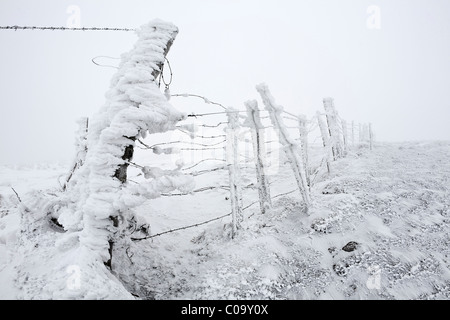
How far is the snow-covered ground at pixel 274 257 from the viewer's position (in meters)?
2.41

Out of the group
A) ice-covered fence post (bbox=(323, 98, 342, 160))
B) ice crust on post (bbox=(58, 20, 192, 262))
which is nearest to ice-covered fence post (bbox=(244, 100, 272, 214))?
ice crust on post (bbox=(58, 20, 192, 262))

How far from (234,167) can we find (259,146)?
2.73 ft

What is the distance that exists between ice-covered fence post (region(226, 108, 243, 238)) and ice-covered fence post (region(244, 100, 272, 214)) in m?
0.42

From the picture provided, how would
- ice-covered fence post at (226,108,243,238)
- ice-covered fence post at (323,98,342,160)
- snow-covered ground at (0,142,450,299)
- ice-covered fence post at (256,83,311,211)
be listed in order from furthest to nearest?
ice-covered fence post at (323,98,342,160), ice-covered fence post at (256,83,311,211), ice-covered fence post at (226,108,243,238), snow-covered ground at (0,142,450,299)

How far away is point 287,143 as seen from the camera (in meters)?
4.54

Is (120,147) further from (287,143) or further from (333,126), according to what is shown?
(333,126)

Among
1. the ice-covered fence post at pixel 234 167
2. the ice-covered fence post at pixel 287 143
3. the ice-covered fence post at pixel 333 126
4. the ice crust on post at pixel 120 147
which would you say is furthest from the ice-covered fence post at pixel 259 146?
the ice-covered fence post at pixel 333 126

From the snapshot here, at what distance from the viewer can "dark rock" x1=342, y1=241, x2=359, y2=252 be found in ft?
11.6

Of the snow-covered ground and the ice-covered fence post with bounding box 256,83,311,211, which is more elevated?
the ice-covered fence post with bounding box 256,83,311,211

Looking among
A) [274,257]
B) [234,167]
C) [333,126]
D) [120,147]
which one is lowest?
[274,257]

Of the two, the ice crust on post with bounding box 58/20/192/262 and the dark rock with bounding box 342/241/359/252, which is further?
the dark rock with bounding box 342/241/359/252

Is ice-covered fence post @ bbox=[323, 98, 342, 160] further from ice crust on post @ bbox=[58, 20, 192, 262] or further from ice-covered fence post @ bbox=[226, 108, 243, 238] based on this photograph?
ice crust on post @ bbox=[58, 20, 192, 262]

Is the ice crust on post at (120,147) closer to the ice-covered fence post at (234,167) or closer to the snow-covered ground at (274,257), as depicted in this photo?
the snow-covered ground at (274,257)

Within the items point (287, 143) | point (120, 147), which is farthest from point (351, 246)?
point (120, 147)
